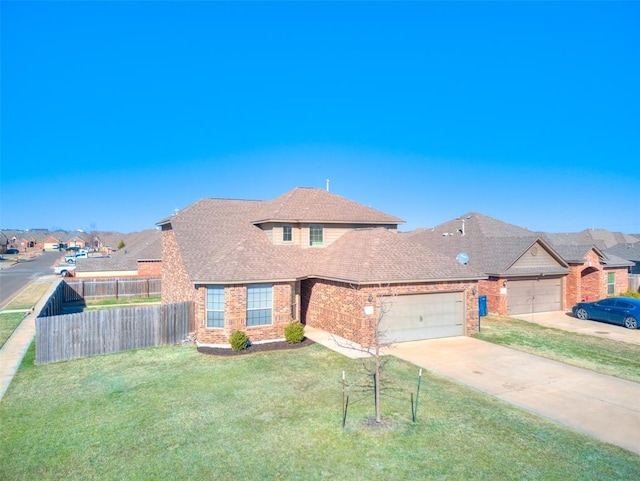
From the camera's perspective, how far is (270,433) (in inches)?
342

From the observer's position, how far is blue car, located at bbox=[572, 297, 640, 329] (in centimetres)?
1988

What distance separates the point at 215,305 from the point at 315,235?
751 cm

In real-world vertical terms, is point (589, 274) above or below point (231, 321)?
above

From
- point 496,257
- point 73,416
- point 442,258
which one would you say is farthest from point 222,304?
point 496,257

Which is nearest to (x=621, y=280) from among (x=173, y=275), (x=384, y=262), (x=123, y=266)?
(x=384, y=262)

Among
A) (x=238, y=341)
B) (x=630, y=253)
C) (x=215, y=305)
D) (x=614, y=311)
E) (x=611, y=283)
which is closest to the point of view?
(x=238, y=341)

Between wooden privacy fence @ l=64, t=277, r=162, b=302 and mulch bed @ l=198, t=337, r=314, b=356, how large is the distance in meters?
18.4

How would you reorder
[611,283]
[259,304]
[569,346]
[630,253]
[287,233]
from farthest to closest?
1. [630,253]
2. [611,283]
3. [287,233]
4. [259,304]
5. [569,346]

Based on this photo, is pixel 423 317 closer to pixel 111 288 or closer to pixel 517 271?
pixel 517 271

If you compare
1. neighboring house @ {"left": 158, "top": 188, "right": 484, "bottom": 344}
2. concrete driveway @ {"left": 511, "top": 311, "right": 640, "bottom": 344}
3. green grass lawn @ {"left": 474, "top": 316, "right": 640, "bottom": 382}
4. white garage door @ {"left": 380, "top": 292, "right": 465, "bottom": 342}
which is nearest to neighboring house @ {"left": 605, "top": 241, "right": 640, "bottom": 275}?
concrete driveway @ {"left": 511, "top": 311, "right": 640, "bottom": 344}

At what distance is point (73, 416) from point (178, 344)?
6.89 meters

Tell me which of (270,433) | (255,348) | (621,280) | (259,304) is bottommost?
(270,433)

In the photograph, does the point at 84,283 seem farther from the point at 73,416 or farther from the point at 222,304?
the point at 73,416

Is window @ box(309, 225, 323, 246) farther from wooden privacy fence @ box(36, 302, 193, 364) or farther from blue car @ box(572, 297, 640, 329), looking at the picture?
blue car @ box(572, 297, 640, 329)
